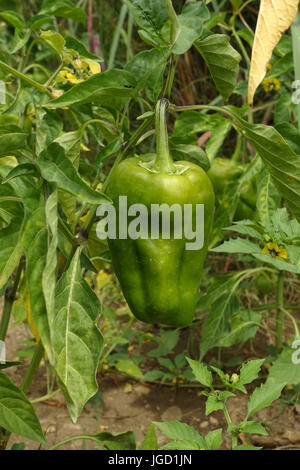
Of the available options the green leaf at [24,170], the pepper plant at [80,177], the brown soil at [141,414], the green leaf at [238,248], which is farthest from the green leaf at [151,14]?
the brown soil at [141,414]

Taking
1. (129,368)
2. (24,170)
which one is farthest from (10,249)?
(129,368)

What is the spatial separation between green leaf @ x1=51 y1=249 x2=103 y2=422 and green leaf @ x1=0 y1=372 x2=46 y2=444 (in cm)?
15

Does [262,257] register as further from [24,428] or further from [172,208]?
[24,428]

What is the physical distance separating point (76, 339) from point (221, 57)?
1.25 ft

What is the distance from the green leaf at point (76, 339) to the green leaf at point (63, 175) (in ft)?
0.46

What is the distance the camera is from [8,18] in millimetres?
884

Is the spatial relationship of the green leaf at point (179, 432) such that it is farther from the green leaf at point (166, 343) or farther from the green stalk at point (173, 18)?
the green leaf at point (166, 343)

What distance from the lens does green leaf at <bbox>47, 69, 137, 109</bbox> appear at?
0.58 m

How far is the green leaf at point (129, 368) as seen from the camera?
1440 millimetres

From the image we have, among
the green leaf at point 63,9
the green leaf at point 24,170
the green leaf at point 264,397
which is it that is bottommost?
the green leaf at point 264,397

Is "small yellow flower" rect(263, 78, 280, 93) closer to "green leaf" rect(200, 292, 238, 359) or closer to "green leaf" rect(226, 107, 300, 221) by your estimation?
"green leaf" rect(200, 292, 238, 359)

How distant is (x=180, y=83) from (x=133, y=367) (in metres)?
1.08
